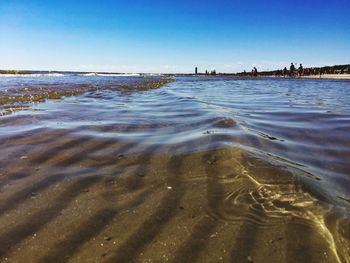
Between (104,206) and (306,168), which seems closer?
(104,206)

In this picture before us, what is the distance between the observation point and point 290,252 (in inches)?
87.6

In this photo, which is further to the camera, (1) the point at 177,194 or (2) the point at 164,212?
(1) the point at 177,194

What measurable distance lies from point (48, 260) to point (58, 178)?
1.45 metres

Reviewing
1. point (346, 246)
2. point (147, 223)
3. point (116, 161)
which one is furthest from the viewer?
point (116, 161)

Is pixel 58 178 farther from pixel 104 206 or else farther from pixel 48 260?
pixel 48 260

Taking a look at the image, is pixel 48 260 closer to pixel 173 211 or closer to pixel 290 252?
pixel 173 211

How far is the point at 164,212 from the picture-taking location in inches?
109

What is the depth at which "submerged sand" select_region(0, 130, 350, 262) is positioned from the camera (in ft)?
7.36

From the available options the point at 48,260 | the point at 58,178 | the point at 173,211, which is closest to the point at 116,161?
the point at 58,178

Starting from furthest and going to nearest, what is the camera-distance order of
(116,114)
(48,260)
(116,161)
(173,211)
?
(116,114) < (116,161) < (173,211) < (48,260)

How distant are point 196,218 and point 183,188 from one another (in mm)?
592

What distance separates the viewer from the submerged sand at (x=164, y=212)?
7.36 feet

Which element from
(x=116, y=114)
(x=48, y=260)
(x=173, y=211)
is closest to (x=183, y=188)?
(x=173, y=211)

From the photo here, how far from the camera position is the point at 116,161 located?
4.09 meters
